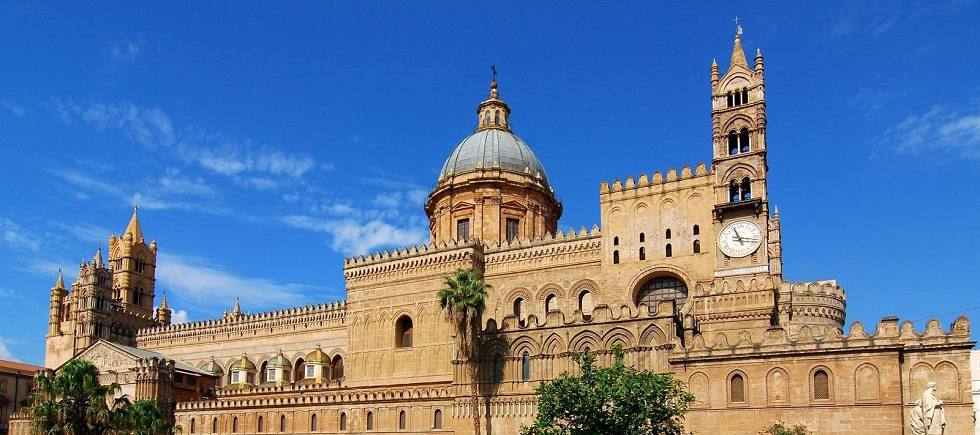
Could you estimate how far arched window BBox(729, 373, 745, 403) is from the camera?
133 feet

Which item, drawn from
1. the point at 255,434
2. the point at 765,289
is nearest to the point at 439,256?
the point at 255,434

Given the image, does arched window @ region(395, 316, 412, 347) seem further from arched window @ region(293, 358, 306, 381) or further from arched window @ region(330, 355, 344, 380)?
arched window @ region(293, 358, 306, 381)

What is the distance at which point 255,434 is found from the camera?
57344 mm

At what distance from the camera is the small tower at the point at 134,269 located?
284 ft

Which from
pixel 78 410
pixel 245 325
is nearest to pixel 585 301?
pixel 78 410

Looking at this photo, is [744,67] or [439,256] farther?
[439,256]

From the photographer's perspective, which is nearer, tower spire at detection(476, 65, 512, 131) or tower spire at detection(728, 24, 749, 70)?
tower spire at detection(728, 24, 749, 70)

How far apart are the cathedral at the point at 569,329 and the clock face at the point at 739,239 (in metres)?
0.11

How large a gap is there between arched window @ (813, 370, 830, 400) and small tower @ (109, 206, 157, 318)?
64400mm

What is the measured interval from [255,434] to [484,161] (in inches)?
929

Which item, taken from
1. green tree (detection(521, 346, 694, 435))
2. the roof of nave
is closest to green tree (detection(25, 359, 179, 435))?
green tree (detection(521, 346, 694, 435))

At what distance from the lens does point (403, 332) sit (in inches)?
2307

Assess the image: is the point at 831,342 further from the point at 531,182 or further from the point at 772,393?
the point at 531,182

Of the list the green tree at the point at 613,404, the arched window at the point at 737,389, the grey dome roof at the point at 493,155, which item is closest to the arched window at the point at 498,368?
the green tree at the point at 613,404
